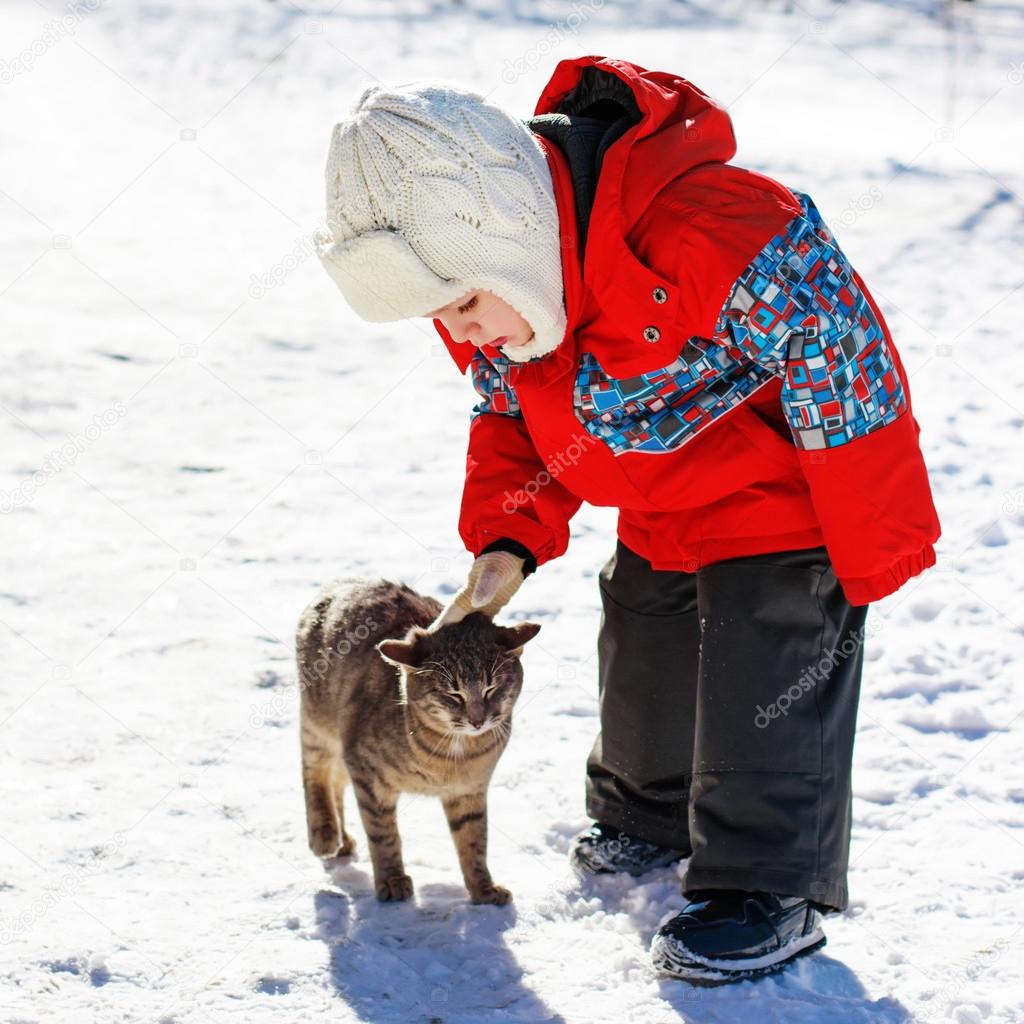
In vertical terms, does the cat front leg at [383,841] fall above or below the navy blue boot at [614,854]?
above

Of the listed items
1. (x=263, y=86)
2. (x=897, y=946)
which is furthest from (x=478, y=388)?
(x=263, y=86)

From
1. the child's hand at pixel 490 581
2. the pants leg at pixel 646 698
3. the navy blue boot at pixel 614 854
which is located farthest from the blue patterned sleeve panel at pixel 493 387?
the navy blue boot at pixel 614 854

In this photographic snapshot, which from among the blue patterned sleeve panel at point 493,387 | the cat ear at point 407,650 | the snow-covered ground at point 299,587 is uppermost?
the blue patterned sleeve panel at point 493,387

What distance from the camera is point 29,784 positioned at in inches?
146

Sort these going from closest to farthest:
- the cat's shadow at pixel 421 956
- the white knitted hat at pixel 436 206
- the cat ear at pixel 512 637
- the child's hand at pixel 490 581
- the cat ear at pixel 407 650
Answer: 1. the white knitted hat at pixel 436 206
2. the cat's shadow at pixel 421 956
3. the child's hand at pixel 490 581
4. the cat ear at pixel 407 650
5. the cat ear at pixel 512 637

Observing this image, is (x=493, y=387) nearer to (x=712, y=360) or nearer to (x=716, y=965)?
(x=712, y=360)

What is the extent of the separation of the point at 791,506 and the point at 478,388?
2.79 feet

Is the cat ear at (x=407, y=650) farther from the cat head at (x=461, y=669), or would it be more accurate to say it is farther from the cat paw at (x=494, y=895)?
the cat paw at (x=494, y=895)

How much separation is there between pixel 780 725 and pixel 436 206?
4.47ft

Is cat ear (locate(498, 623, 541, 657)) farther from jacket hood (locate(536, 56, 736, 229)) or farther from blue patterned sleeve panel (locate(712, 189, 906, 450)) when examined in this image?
jacket hood (locate(536, 56, 736, 229))

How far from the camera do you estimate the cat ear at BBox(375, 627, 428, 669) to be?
332 cm

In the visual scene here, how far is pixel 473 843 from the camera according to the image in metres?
3.43

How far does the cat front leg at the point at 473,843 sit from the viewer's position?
11.1ft

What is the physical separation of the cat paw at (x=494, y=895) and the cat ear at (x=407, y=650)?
59cm
